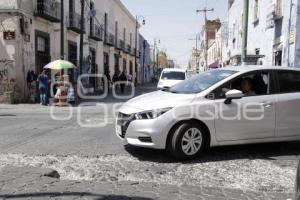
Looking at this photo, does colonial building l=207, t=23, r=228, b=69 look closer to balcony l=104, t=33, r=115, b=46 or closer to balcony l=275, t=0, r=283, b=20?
balcony l=104, t=33, r=115, b=46

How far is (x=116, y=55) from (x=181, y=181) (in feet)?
124

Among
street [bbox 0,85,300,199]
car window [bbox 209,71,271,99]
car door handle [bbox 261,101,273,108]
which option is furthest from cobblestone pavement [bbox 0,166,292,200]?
car window [bbox 209,71,271,99]

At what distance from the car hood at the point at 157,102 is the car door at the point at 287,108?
5.29 feet

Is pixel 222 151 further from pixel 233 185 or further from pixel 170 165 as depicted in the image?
pixel 233 185

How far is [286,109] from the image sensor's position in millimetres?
7191

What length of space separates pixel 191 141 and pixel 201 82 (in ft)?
4.27

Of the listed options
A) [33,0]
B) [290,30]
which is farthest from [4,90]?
[290,30]

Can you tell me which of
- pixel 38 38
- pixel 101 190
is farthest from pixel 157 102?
pixel 38 38

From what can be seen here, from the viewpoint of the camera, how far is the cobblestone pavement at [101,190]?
471cm

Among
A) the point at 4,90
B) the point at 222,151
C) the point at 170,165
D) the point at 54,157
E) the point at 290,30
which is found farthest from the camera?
the point at 4,90

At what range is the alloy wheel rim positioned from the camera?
6.65 meters

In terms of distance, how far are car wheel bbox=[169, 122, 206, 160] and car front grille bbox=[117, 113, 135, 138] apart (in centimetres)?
76

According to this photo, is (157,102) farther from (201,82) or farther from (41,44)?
(41,44)

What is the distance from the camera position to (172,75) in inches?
922
